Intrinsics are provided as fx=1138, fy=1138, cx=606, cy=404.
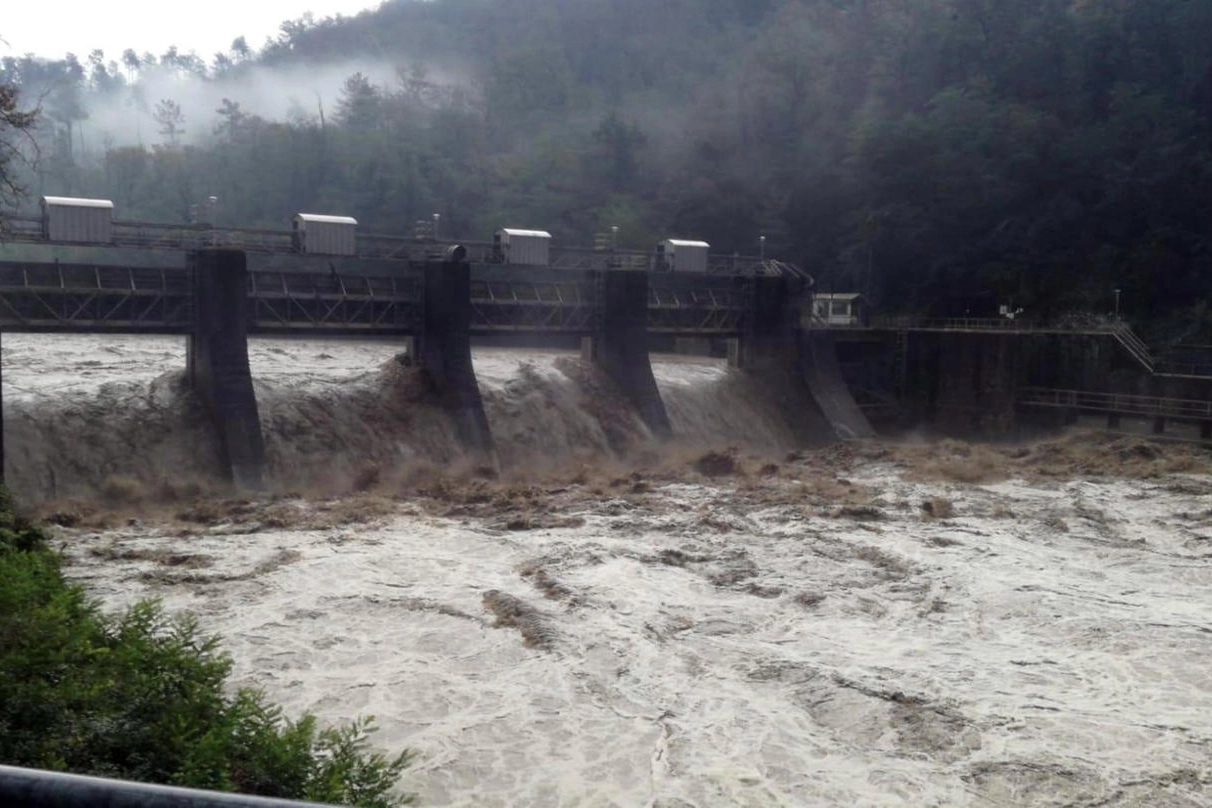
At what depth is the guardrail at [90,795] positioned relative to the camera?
6.09ft

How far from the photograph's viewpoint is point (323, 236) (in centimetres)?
2795

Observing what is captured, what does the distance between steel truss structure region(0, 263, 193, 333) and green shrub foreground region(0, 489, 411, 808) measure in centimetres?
1445

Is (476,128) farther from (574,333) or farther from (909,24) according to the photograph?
(574,333)

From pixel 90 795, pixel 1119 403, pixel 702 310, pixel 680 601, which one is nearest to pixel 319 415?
pixel 680 601

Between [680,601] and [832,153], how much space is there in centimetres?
4716

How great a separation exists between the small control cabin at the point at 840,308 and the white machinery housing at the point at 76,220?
2646 centimetres

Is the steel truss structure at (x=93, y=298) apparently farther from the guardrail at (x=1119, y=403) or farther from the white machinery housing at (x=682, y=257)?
the guardrail at (x=1119, y=403)

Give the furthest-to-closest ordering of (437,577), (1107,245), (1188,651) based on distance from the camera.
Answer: (1107,245), (437,577), (1188,651)

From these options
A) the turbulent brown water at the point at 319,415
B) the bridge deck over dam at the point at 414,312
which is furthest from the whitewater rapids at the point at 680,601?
the bridge deck over dam at the point at 414,312

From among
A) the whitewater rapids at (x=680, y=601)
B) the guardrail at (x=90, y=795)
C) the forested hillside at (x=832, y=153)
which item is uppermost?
the forested hillside at (x=832, y=153)

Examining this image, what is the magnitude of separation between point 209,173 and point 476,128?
18.2 m

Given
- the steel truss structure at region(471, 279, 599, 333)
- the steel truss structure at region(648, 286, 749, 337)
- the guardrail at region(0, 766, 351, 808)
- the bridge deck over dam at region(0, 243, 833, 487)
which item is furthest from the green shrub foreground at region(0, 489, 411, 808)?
the steel truss structure at region(648, 286, 749, 337)

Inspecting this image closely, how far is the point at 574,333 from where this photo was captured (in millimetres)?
30922

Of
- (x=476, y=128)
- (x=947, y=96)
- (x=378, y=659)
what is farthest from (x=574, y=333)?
(x=476, y=128)
